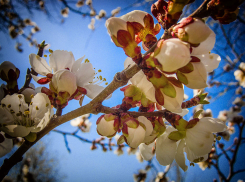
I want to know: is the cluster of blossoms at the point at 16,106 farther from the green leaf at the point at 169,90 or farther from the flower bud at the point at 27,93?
the green leaf at the point at 169,90

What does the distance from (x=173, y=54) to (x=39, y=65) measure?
564mm

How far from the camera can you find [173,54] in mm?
319

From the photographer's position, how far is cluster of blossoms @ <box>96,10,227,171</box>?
334 mm

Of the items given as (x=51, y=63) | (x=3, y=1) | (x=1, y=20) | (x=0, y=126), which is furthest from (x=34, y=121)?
(x=3, y=1)

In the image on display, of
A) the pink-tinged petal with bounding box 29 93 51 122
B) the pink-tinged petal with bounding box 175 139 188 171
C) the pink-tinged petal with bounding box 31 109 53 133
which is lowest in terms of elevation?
the pink-tinged petal with bounding box 175 139 188 171

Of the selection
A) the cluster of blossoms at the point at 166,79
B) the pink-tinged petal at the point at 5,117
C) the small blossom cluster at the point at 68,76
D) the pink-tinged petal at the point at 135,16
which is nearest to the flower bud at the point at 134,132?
the cluster of blossoms at the point at 166,79

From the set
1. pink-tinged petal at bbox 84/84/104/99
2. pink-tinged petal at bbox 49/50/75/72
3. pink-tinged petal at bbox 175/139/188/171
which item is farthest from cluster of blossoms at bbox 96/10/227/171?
pink-tinged petal at bbox 49/50/75/72

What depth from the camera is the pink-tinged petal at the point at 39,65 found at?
60 cm

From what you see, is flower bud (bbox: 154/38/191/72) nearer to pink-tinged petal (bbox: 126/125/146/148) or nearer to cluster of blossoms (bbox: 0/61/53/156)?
pink-tinged petal (bbox: 126/125/146/148)

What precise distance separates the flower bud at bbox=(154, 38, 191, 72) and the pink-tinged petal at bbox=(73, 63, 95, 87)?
35 cm

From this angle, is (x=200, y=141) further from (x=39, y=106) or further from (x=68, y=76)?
(x=39, y=106)

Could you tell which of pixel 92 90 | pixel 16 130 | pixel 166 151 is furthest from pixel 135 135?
pixel 16 130

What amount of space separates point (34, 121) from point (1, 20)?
284cm

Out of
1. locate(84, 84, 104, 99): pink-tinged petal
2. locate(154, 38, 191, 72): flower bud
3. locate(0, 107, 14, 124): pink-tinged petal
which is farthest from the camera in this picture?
locate(84, 84, 104, 99): pink-tinged petal
